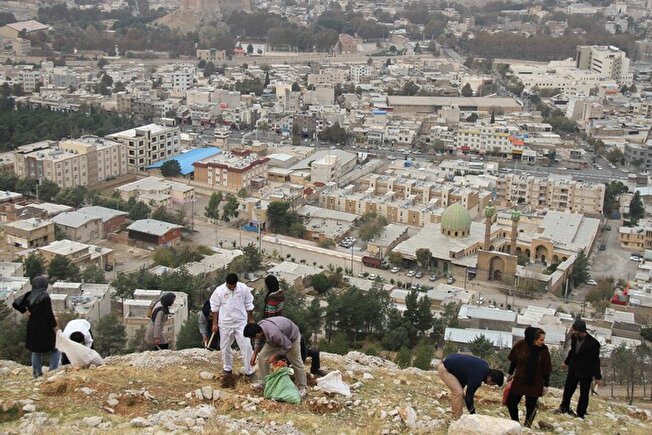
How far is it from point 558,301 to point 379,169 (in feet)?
21.3

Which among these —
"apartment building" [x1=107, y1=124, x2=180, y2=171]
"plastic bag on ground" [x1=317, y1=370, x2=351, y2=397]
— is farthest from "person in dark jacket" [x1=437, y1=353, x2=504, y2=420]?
"apartment building" [x1=107, y1=124, x2=180, y2=171]

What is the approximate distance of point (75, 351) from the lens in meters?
3.33

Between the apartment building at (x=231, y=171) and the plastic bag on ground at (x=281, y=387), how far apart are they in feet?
38.1

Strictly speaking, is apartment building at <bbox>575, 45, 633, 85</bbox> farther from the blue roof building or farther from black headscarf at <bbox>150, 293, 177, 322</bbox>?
black headscarf at <bbox>150, 293, 177, 322</bbox>

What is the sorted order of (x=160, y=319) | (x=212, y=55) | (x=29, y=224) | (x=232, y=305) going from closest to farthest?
(x=232, y=305)
(x=160, y=319)
(x=29, y=224)
(x=212, y=55)

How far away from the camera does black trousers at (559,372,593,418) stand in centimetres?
315

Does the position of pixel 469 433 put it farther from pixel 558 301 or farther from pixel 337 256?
pixel 337 256

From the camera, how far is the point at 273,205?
12641 millimetres

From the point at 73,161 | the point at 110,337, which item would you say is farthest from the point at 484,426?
the point at 73,161

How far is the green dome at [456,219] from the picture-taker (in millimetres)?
11641

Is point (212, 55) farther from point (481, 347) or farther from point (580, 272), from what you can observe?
point (481, 347)

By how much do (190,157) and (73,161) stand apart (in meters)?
2.48

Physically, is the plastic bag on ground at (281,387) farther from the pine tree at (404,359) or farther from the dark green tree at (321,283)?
the dark green tree at (321,283)

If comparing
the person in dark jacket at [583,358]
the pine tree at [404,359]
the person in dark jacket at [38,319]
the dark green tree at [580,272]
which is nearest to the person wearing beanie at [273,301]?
the person in dark jacket at [38,319]
